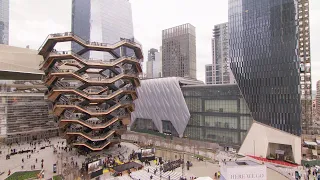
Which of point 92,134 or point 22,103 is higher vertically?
point 22,103

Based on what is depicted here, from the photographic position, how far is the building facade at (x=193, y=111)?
54312mm

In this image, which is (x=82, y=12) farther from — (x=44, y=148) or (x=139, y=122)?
(x=44, y=148)

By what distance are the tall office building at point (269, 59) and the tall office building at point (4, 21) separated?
631 feet

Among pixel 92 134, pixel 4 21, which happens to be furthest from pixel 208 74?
pixel 4 21

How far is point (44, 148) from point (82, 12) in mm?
125042

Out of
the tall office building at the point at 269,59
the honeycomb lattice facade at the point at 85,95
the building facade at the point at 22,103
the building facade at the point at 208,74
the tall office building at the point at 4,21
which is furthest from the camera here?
the building facade at the point at 208,74

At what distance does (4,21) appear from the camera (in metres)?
174

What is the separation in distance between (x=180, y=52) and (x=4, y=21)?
152290 mm

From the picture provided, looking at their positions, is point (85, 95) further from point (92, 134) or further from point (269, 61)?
point (269, 61)

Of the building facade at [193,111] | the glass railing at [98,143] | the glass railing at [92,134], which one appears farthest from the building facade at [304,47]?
the glass railing at [98,143]

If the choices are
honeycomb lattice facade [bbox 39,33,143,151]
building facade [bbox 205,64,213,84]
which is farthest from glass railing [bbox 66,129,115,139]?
building facade [bbox 205,64,213,84]

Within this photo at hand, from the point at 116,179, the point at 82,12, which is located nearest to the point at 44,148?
the point at 116,179

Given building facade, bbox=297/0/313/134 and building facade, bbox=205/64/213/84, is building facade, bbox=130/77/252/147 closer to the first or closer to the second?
building facade, bbox=297/0/313/134

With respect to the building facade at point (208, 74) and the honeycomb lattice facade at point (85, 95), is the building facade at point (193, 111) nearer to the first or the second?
the honeycomb lattice facade at point (85, 95)
